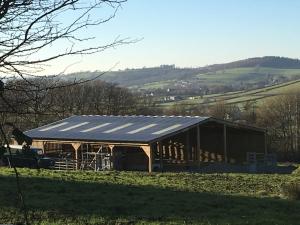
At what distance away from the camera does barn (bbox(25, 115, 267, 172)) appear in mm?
35688

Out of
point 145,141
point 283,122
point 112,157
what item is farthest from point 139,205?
point 283,122

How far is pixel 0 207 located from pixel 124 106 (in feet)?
171

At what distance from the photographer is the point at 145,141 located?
33688mm

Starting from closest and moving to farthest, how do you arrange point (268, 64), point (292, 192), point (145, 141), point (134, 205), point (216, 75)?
point (134, 205), point (292, 192), point (145, 141), point (216, 75), point (268, 64)

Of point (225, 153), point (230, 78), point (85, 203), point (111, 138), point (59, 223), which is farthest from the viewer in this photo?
point (230, 78)

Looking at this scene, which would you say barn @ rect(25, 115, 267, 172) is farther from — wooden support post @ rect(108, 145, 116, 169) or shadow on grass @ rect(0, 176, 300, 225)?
shadow on grass @ rect(0, 176, 300, 225)

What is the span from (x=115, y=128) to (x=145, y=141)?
608 centimetres

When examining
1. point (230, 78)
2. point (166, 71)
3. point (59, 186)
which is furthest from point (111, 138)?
point (166, 71)

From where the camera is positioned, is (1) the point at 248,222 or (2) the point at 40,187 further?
(2) the point at 40,187

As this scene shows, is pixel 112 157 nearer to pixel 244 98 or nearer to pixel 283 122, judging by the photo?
pixel 283 122

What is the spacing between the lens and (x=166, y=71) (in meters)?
178

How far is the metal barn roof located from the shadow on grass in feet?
62.7

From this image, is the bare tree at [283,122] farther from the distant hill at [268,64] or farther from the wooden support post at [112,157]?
the distant hill at [268,64]

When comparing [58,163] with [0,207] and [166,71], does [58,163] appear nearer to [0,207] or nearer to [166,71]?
[0,207]
